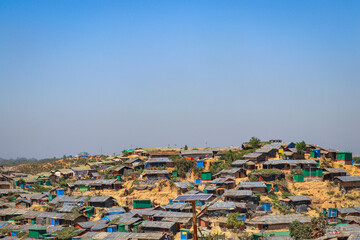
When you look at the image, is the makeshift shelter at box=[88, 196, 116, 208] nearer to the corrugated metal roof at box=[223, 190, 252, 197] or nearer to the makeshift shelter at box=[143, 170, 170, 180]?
the makeshift shelter at box=[143, 170, 170, 180]

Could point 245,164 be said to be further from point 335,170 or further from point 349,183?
point 349,183

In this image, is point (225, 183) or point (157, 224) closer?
point (157, 224)

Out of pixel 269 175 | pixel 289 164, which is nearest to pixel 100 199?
pixel 269 175

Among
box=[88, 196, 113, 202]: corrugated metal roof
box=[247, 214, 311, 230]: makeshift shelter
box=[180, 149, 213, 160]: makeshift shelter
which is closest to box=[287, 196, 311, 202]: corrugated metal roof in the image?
box=[247, 214, 311, 230]: makeshift shelter

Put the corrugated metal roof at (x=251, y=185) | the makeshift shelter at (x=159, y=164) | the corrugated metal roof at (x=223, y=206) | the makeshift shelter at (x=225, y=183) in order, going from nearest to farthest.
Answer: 1. the corrugated metal roof at (x=223, y=206)
2. the corrugated metal roof at (x=251, y=185)
3. the makeshift shelter at (x=225, y=183)
4. the makeshift shelter at (x=159, y=164)

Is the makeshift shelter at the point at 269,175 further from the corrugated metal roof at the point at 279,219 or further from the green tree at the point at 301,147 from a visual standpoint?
the corrugated metal roof at the point at 279,219

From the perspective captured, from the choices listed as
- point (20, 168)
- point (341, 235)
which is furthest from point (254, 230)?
point (20, 168)

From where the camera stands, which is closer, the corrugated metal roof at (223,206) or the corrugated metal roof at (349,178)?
the corrugated metal roof at (223,206)

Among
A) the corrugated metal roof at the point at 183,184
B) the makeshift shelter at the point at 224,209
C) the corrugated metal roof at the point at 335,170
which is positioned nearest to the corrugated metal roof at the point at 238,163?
the corrugated metal roof at the point at 183,184

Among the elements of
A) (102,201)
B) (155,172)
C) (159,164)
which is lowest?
(102,201)
